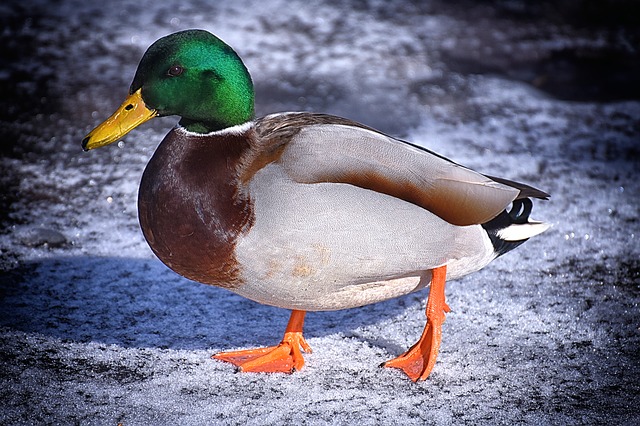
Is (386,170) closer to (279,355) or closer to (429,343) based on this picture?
(429,343)

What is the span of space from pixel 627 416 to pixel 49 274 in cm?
254

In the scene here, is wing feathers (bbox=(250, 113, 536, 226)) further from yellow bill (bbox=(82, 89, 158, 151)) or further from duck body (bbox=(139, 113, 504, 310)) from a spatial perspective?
yellow bill (bbox=(82, 89, 158, 151))

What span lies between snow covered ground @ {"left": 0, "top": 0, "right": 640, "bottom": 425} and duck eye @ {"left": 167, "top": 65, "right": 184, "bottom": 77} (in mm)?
1112

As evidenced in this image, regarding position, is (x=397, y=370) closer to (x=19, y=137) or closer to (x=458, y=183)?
(x=458, y=183)

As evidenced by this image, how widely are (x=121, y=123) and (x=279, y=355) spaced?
1.09m

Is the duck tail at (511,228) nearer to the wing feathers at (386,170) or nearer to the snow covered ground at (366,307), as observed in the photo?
the wing feathers at (386,170)

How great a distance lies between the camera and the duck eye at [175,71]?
3.09 m

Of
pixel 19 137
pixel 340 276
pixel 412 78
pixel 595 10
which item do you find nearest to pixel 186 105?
pixel 340 276

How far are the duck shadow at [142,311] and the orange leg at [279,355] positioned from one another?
0.13m

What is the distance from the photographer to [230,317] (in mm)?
3809

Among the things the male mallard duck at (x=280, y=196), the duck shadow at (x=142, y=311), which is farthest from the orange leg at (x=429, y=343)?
the duck shadow at (x=142, y=311)

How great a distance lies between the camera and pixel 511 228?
11.3 feet

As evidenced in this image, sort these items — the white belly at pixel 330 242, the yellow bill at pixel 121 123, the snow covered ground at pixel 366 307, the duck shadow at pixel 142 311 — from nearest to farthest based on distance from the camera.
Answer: the white belly at pixel 330 242 → the yellow bill at pixel 121 123 → the snow covered ground at pixel 366 307 → the duck shadow at pixel 142 311

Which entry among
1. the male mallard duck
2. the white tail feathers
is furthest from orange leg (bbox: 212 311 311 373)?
the white tail feathers
